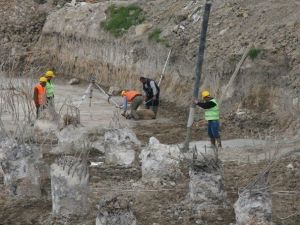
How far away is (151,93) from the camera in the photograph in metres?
19.7

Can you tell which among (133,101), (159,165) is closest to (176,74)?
(133,101)

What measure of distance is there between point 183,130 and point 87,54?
353 inches

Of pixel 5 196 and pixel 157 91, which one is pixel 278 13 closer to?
pixel 157 91

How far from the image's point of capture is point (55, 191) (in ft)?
36.9

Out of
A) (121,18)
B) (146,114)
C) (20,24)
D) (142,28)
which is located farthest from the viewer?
(20,24)

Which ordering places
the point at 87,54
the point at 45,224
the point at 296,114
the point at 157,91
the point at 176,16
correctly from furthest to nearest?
the point at 87,54 → the point at 176,16 → the point at 157,91 → the point at 296,114 → the point at 45,224

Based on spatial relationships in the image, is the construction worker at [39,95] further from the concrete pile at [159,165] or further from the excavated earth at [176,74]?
the concrete pile at [159,165]

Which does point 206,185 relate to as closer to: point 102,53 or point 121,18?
point 102,53

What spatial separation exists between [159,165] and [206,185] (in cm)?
155

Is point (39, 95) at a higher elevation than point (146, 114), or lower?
higher

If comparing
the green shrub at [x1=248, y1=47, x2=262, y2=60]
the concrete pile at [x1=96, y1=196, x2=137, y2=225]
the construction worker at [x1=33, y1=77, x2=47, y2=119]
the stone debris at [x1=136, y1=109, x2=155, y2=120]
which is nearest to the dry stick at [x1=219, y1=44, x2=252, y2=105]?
the green shrub at [x1=248, y1=47, x2=262, y2=60]

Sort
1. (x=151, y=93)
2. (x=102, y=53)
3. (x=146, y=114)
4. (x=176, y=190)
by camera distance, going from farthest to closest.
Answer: (x=102, y=53)
(x=151, y=93)
(x=146, y=114)
(x=176, y=190)

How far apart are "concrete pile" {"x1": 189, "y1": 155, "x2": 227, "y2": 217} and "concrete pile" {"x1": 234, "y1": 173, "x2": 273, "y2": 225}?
2.68ft

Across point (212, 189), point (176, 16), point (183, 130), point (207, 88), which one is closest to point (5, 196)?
point (212, 189)
